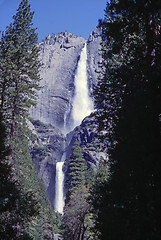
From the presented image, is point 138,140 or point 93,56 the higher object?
point 93,56

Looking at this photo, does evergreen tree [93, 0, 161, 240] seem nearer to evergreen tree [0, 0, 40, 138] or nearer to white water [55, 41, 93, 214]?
evergreen tree [0, 0, 40, 138]

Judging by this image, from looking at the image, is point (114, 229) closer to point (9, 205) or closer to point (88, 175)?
point (9, 205)

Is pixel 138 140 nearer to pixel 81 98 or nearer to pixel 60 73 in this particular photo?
pixel 81 98

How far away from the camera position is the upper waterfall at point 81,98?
138m

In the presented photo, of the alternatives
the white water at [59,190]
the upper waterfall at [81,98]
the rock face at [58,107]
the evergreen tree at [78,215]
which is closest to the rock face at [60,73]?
the rock face at [58,107]

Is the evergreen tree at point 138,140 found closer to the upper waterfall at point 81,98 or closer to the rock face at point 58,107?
the rock face at point 58,107

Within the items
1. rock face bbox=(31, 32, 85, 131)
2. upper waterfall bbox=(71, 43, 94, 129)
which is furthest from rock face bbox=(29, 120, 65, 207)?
upper waterfall bbox=(71, 43, 94, 129)

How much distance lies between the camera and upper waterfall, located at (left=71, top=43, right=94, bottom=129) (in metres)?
138

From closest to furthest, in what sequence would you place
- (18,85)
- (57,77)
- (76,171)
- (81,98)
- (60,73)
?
(18,85), (76,171), (81,98), (57,77), (60,73)

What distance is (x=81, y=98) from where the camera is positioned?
143m

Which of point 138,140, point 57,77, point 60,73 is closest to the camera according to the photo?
point 138,140

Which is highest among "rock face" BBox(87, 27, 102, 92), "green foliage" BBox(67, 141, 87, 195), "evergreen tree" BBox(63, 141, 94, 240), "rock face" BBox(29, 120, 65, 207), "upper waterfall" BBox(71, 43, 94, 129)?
"rock face" BBox(87, 27, 102, 92)

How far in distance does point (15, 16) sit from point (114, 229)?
1795cm

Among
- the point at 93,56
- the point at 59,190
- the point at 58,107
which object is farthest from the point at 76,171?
the point at 93,56
